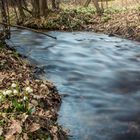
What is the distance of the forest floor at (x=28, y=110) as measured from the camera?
617cm

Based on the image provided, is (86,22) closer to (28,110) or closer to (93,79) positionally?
(93,79)

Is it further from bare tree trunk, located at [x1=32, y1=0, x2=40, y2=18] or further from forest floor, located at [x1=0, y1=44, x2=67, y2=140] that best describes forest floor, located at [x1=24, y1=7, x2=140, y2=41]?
forest floor, located at [x1=0, y1=44, x2=67, y2=140]

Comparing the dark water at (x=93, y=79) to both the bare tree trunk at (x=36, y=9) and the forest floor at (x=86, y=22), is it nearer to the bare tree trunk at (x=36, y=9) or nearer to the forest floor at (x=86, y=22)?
the forest floor at (x=86, y=22)

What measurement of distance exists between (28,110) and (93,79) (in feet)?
14.1

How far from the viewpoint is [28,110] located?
6.71 meters

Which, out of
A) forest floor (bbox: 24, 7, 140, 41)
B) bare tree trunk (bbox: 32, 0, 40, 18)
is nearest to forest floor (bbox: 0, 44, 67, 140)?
forest floor (bbox: 24, 7, 140, 41)

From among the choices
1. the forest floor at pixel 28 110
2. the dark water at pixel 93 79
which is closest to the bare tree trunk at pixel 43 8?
the dark water at pixel 93 79

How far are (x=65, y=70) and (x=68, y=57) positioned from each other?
2.16 m

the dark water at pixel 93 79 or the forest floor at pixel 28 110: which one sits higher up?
the forest floor at pixel 28 110

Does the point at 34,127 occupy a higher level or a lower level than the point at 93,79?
higher

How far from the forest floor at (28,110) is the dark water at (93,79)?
0.37 metres

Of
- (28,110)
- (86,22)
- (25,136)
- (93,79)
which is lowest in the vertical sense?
(86,22)

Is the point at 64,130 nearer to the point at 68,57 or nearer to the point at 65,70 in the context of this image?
the point at 65,70

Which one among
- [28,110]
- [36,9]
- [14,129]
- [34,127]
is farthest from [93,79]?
[36,9]
